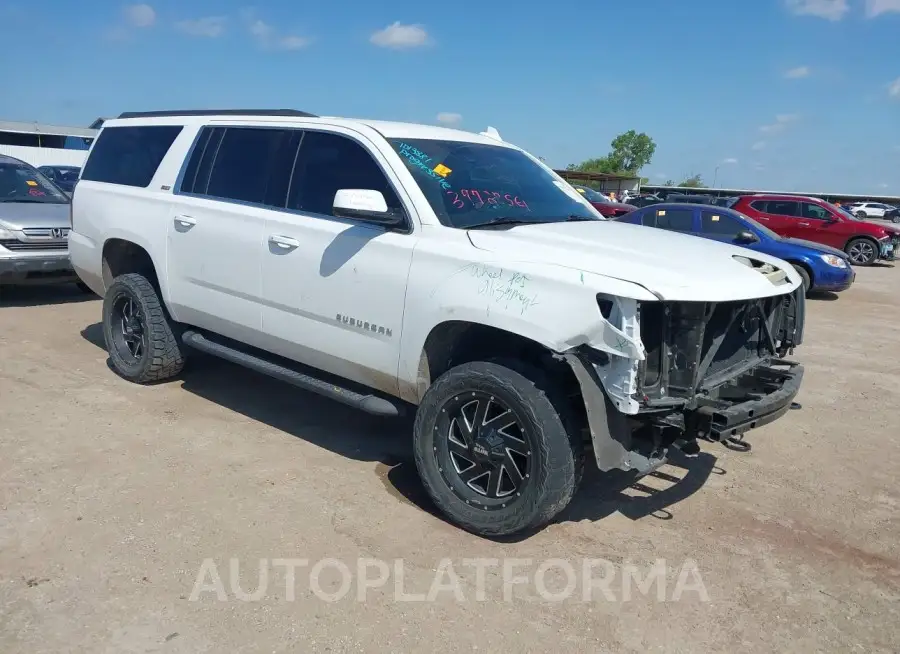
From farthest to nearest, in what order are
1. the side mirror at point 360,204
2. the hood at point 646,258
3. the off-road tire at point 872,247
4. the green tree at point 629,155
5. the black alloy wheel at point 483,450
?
1. the green tree at point 629,155
2. the off-road tire at point 872,247
3. the side mirror at point 360,204
4. the black alloy wheel at point 483,450
5. the hood at point 646,258

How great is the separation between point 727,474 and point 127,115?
5.47m

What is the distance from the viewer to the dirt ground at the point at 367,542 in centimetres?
306

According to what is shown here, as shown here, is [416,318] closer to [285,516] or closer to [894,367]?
[285,516]

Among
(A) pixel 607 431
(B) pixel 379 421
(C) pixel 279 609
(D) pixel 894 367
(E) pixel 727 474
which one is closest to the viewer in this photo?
(C) pixel 279 609

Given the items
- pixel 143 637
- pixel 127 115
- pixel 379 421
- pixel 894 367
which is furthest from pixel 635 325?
pixel 894 367

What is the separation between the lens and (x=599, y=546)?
3.79 metres

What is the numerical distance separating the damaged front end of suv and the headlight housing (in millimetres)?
9980

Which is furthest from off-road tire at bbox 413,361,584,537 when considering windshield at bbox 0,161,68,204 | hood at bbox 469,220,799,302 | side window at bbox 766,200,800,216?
side window at bbox 766,200,800,216

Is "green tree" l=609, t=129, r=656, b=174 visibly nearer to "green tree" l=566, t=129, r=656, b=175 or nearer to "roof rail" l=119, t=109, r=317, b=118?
"green tree" l=566, t=129, r=656, b=175

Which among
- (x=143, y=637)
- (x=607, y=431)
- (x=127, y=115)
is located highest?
(x=127, y=115)

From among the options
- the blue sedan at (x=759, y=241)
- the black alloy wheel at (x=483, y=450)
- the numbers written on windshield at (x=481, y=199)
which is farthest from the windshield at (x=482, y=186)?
the blue sedan at (x=759, y=241)

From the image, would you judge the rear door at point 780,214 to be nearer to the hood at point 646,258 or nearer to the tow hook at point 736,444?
the hood at point 646,258

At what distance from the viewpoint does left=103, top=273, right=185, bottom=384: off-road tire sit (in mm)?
5677

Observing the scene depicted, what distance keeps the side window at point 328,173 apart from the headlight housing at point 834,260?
1065 centimetres
